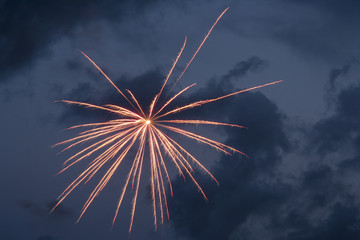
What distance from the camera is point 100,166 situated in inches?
1337

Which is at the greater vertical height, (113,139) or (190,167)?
(113,139)

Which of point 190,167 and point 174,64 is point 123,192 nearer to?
point 190,167

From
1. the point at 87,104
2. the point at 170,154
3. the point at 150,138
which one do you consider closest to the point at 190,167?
the point at 170,154

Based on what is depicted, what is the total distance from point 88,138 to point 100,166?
2435mm

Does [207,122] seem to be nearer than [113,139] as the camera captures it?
Yes

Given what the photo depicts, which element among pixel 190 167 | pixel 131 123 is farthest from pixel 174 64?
pixel 190 167

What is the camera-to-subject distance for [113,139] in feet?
112

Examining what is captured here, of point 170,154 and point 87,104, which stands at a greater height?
point 87,104

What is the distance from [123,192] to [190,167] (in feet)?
17.1

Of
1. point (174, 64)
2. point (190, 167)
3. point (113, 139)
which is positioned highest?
point (174, 64)

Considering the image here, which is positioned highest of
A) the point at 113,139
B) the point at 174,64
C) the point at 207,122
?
the point at 174,64

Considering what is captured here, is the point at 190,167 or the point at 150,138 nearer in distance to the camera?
the point at 190,167

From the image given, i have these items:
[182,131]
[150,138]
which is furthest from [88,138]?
[182,131]

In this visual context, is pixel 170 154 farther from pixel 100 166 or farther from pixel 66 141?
pixel 66 141
